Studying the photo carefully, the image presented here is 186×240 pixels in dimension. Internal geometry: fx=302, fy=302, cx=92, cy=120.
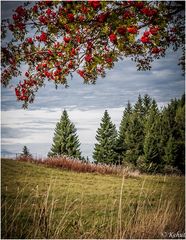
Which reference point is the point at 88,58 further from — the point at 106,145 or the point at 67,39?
the point at 106,145

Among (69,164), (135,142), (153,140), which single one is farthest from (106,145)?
(69,164)

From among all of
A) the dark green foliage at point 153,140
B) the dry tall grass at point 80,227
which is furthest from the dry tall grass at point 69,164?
the dark green foliage at point 153,140

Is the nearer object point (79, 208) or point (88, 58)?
point (88, 58)

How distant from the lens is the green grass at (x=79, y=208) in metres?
3.49

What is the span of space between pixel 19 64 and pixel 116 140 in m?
32.1

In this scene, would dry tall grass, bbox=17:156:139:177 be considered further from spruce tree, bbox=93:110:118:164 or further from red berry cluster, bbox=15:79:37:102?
spruce tree, bbox=93:110:118:164

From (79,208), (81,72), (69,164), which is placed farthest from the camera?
(69,164)

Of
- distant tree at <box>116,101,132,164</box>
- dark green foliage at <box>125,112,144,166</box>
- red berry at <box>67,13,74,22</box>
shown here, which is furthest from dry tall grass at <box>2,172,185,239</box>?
distant tree at <box>116,101,132,164</box>

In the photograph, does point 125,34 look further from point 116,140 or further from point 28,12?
point 116,140

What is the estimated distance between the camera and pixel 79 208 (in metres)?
5.26

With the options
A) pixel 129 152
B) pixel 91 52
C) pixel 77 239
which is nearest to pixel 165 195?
pixel 77 239

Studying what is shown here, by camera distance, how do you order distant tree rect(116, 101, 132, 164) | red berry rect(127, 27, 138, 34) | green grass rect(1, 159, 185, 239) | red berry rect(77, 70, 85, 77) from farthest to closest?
distant tree rect(116, 101, 132, 164), red berry rect(77, 70, 85, 77), green grass rect(1, 159, 185, 239), red berry rect(127, 27, 138, 34)

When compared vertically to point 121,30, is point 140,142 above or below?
below

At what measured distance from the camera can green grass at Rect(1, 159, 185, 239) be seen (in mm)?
3490
